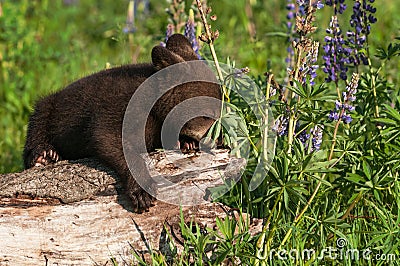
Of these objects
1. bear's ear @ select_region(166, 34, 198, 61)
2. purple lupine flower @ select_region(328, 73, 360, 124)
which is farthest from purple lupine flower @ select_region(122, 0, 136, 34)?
purple lupine flower @ select_region(328, 73, 360, 124)

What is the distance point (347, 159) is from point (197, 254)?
49.9 inches

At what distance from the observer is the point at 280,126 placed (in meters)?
4.24

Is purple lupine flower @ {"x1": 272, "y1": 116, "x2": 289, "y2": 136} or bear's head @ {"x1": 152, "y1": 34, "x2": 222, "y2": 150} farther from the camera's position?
bear's head @ {"x1": 152, "y1": 34, "x2": 222, "y2": 150}

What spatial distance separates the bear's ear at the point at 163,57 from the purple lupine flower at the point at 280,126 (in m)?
0.76

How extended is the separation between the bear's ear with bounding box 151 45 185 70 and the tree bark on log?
61 centimetres

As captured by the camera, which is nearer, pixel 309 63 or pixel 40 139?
pixel 309 63

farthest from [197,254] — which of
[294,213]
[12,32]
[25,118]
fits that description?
[12,32]

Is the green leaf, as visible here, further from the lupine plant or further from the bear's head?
the bear's head

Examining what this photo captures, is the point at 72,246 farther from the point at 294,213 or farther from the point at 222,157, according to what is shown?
the point at 294,213

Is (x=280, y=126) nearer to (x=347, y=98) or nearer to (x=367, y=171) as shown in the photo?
(x=347, y=98)

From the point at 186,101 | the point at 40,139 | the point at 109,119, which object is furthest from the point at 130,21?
the point at 186,101

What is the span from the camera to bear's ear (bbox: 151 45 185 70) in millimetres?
4363

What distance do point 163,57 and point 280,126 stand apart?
2.86 ft

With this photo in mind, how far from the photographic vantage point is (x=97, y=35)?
9.76 meters
